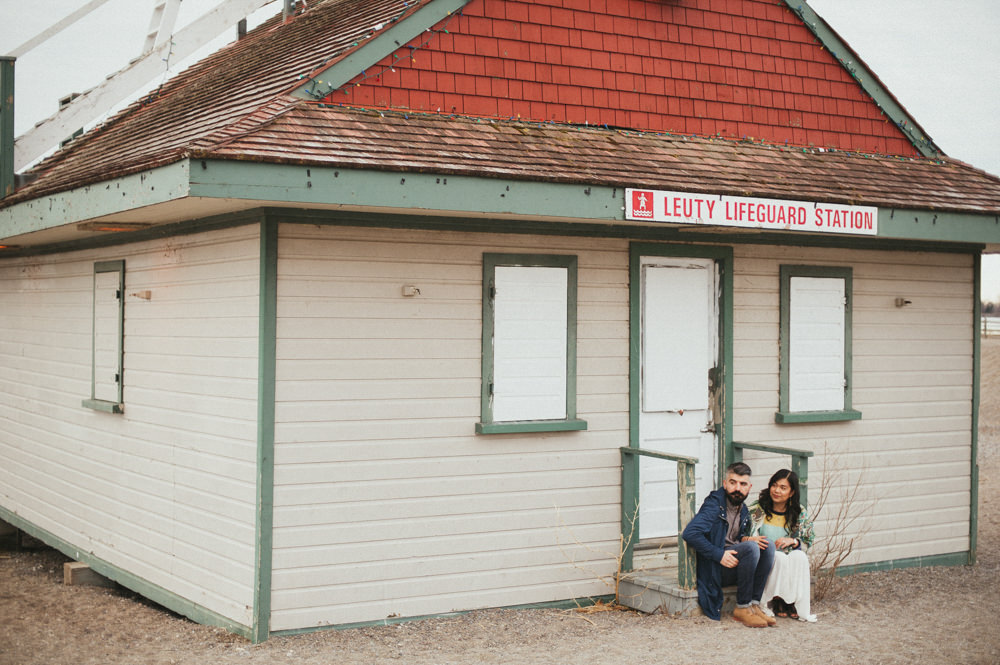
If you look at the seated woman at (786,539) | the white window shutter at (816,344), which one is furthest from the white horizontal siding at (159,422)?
the white window shutter at (816,344)

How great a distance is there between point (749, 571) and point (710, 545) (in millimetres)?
439

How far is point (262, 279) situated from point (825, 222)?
4.34 metres

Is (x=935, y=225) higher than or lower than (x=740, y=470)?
higher

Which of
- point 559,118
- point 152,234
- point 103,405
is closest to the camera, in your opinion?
point 559,118

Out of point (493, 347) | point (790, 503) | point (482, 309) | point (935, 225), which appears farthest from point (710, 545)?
point (935, 225)

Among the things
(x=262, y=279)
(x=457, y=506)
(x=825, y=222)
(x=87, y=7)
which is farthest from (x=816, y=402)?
(x=87, y=7)

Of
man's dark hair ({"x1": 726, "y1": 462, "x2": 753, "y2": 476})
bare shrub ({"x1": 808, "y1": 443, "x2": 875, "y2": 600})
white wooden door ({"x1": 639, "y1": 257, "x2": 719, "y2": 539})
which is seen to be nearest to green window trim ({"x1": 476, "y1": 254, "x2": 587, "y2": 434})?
white wooden door ({"x1": 639, "y1": 257, "x2": 719, "y2": 539})

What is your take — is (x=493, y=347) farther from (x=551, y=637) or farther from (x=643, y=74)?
(x=643, y=74)

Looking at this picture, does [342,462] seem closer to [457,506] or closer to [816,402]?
[457,506]

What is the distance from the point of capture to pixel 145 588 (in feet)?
28.2

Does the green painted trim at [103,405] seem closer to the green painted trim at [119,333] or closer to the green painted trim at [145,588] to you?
the green painted trim at [119,333]

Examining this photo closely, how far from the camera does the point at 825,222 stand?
852 centimetres

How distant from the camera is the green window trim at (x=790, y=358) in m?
9.28

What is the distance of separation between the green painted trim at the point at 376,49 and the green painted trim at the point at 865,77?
3.66 m
